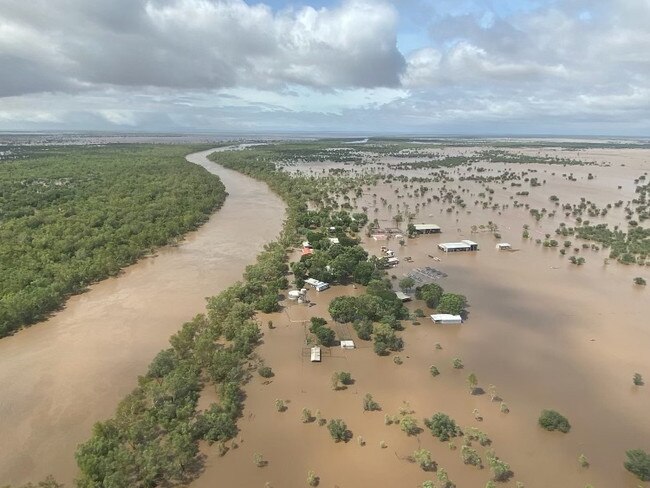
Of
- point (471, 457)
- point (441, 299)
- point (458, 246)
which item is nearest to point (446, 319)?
point (441, 299)

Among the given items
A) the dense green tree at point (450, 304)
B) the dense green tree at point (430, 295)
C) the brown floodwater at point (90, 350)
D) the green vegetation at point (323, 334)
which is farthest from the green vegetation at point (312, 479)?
the dense green tree at point (430, 295)

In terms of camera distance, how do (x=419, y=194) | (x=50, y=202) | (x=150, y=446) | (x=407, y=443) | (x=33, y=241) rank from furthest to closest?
(x=419, y=194) < (x=50, y=202) < (x=33, y=241) < (x=407, y=443) < (x=150, y=446)

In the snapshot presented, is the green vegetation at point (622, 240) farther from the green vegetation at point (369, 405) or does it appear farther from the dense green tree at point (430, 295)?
the green vegetation at point (369, 405)

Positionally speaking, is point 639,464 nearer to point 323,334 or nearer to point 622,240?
point 323,334

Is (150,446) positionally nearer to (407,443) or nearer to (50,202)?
(407,443)

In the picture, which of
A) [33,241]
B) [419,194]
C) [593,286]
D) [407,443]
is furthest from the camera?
[419,194]

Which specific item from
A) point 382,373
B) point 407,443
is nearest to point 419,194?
point 382,373
